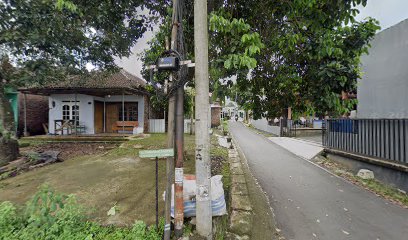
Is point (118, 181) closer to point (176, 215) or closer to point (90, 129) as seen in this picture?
point (176, 215)

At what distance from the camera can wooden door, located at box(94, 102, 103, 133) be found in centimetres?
1550

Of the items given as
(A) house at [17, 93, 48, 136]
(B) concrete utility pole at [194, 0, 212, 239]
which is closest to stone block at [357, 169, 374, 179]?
(B) concrete utility pole at [194, 0, 212, 239]

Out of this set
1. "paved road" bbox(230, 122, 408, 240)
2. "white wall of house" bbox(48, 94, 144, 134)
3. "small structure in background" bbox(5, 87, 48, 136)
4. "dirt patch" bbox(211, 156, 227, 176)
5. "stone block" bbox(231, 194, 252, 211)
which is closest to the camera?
"paved road" bbox(230, 122, 408, 240)

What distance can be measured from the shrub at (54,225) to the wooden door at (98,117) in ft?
43.7

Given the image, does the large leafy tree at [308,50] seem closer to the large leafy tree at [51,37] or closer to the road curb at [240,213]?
the road curb at [240,213]

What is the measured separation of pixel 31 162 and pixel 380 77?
489 inches

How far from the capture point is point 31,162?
287 inches

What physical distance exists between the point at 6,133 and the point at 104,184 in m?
4.42

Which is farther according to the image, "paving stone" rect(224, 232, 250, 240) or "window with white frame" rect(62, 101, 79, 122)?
"window with white frame" rect(62, 101, 79, 122)

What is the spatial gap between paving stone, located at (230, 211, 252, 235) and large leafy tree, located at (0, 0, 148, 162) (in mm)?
5035

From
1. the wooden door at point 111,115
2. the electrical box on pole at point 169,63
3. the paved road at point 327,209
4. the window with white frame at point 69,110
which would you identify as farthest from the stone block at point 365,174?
the window with white frame at point 69,110

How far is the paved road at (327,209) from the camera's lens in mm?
3482

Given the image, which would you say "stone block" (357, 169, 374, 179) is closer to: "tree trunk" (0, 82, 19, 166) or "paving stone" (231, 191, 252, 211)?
"paving stone" (231, 191, 252, 211)

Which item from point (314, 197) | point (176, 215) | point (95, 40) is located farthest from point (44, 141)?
point (314, 197)
